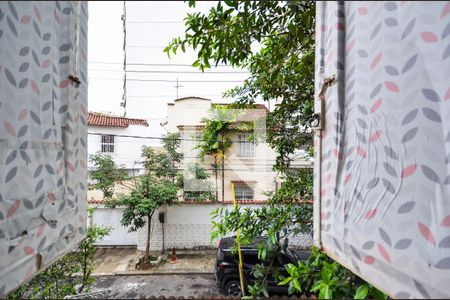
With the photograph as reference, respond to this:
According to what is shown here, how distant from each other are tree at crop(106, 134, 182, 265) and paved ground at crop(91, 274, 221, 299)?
62 cm

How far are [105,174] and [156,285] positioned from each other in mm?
2718

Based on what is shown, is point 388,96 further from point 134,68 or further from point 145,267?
point 145,267

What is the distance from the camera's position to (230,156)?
249 inches

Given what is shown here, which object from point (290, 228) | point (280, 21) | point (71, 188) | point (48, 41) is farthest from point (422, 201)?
point (280, 21)

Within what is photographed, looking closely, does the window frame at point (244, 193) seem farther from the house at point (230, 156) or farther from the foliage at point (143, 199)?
the foliage at point (143, 199)

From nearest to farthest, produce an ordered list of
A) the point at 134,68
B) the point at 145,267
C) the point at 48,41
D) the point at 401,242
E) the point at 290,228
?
1. the point at 401,242
2. the point at 48,41
3. the point at 290,228
4. the point at 134,68
5. the point at 145,267

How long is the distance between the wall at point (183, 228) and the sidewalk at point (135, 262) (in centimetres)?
24

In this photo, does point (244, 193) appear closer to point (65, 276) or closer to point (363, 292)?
point (65, 276)

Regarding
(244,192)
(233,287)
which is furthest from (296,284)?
(244,192)

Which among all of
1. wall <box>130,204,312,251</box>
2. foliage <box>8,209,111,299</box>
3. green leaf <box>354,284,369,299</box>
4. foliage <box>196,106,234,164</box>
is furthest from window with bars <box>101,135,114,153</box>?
green leaf <box>354,284,369,299</box>

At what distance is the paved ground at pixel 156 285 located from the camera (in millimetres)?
4137

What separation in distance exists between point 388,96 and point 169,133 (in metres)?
5.52

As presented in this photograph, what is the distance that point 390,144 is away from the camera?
0.67m

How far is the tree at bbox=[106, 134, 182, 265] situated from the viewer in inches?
207
